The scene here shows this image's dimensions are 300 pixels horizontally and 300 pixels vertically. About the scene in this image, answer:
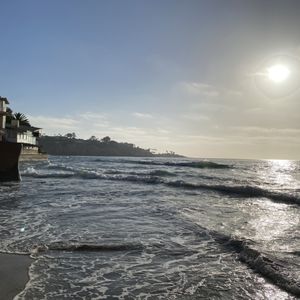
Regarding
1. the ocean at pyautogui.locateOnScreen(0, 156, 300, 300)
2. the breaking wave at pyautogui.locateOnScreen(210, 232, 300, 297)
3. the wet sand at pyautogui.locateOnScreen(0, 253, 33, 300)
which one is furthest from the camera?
the breaking wave at pyautogui.locateOnScreen(210, 232, 300, 297)

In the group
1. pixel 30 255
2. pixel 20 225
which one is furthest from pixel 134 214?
pixel 30 255

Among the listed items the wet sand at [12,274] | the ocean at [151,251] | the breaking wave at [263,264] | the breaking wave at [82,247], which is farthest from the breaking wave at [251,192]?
the wet sand at [12,274]

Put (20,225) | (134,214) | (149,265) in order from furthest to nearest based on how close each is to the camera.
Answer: (134,214), (20,225), (149,265)

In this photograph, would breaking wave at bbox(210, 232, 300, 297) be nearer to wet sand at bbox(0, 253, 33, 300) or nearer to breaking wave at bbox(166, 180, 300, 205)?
wet sand at bbox(0, 253, 33, 300)

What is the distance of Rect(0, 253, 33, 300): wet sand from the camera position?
589 cm

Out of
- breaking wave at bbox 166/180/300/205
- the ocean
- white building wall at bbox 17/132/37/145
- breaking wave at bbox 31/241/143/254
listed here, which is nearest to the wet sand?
the ocean

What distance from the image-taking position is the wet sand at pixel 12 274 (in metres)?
5.89

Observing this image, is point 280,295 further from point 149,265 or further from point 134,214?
point 134,214

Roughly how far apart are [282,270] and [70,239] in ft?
16.2

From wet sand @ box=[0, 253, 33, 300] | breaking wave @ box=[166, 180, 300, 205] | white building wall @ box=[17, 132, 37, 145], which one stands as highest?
white building wall @ box=[17, 132, 37, 145]

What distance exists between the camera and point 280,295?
6.11 m

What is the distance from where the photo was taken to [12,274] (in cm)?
673

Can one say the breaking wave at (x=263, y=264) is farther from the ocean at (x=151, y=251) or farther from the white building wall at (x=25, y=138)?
the white building wall at (x=25, y=138)

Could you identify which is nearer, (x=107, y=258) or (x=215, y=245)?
(x=107, y=258)
